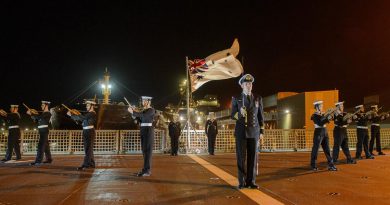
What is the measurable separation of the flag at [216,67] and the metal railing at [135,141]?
2.76 metres

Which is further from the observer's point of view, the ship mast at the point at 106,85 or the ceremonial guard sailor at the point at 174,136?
the ship mast at the point at 106,85

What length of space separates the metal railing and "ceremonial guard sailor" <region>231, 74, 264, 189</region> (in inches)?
416

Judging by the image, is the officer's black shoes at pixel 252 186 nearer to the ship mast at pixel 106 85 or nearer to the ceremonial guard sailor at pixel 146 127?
the ceremonial guard sailor at pixel 146 127

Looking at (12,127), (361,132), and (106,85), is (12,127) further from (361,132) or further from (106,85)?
(106,85)

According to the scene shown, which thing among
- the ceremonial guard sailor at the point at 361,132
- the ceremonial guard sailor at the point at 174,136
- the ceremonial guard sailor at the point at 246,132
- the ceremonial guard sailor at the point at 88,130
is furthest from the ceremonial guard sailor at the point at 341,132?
the ceremonial guard sailor at the point at 88,130

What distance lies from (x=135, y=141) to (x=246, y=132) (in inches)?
496

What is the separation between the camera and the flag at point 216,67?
18.7 m

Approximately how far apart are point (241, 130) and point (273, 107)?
38.4 m

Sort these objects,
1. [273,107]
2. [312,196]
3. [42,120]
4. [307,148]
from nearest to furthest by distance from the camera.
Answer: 1. [312,196]
2. [42,120]
3. [307,148]
4. [273,107]

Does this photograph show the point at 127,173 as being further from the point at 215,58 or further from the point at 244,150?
the point at 215,58

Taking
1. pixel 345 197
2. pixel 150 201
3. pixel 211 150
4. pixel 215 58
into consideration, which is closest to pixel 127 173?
pixel 150 201

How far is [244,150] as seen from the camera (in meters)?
6.96

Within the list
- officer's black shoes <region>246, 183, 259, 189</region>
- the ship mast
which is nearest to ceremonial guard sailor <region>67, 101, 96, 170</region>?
officer's black shoes <region>246, 183, 259, 189</region>

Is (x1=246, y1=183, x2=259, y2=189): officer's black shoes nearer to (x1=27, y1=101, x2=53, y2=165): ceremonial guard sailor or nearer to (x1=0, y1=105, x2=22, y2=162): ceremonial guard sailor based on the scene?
(x1=27, y1=101, x2=53, y2=165): ceremonial guard sailor
